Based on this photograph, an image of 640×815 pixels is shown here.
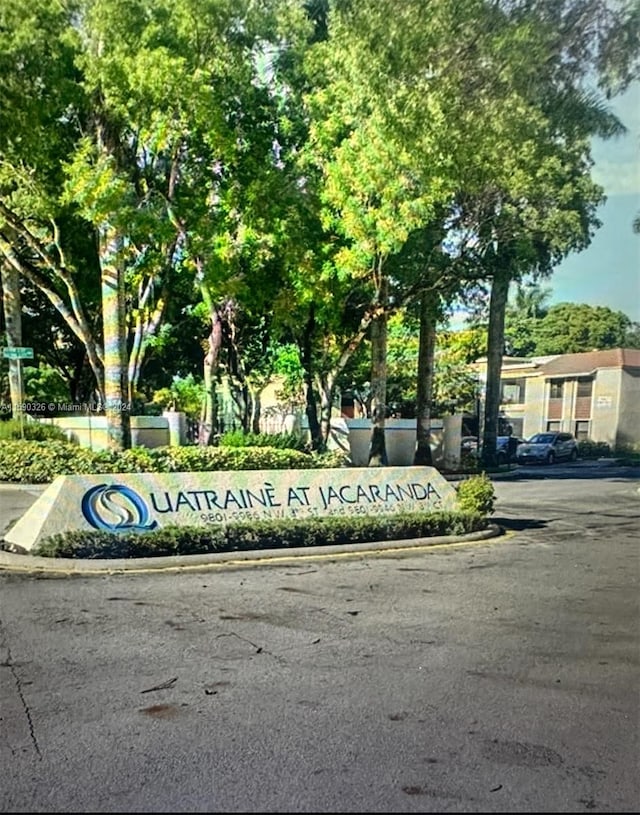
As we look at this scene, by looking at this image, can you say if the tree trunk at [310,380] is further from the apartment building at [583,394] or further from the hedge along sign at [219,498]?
the apartment building at [583,394]

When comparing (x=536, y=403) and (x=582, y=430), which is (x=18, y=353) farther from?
(x=582, y=430)

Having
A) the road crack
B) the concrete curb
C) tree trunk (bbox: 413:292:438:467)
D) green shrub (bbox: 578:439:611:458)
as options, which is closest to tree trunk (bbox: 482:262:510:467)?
tree trunk (bbox: 413:292:438:467)

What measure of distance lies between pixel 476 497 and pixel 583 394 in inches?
147

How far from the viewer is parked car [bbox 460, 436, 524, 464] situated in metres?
10.1

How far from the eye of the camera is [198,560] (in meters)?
7.55

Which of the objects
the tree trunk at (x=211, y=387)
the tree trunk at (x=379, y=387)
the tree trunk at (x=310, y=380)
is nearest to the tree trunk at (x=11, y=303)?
the tree trunk at (x=211, y=387)

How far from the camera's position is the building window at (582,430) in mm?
6781

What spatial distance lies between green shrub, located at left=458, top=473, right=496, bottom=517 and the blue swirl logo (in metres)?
4.44

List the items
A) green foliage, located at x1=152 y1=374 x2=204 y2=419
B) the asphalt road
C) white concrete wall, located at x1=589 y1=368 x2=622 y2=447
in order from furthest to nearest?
green foliage, located at x1=152 y1=374 x2=204 y2=419 < white concrete wall, located at x1=589 y1=368 x2=622 y2=447 < the asphalt road

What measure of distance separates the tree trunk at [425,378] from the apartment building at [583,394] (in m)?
3.62

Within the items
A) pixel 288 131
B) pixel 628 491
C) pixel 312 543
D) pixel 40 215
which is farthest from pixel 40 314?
pixel 628 491

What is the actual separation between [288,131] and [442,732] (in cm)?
1112

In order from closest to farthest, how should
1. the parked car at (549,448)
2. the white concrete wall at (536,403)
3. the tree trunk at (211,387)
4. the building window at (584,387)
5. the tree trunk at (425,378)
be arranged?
the building window at (584,387) → the parked car at (549,448) → the white concrete wall at (536,403) → the tree trunk at (425,378) → the tree trunk at (211,387)

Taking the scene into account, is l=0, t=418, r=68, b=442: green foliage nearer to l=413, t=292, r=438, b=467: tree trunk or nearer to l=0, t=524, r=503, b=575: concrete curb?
l=0, t=524, r=503, b=575: concrete curb
